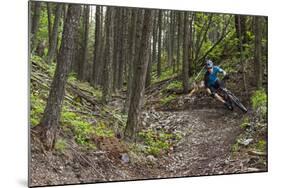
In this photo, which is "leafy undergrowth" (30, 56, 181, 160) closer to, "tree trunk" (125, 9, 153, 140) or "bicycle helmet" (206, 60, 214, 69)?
"tree trunk" (125, 9, 153, 140)

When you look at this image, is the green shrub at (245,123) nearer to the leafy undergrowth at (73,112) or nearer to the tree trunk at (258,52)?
the tree trunk at (258,52)

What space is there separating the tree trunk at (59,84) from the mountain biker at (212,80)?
1.62 meters

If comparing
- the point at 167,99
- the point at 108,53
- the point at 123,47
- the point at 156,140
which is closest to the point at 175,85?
the point at 167,99

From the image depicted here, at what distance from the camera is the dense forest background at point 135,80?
17.3 feet

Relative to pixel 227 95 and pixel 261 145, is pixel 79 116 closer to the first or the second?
pixel 227 95

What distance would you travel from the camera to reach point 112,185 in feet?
18.2

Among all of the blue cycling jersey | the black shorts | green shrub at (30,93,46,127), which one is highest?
the blue cycling jersey

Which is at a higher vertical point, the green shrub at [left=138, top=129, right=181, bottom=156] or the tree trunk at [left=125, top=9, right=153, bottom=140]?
the tree trunk at [left=125, top=9, right=153, bottom=140]

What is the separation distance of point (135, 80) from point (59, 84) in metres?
0.84

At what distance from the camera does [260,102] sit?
632 cm

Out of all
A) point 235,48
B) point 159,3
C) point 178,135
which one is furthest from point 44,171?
point 235,48

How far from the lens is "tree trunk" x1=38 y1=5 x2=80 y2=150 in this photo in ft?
17.3

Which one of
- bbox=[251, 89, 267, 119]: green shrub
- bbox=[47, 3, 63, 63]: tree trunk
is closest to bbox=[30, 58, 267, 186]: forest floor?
bbox=[251, 89, 267, 119]: green shrub

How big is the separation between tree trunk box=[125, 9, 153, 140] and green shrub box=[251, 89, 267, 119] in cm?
142
